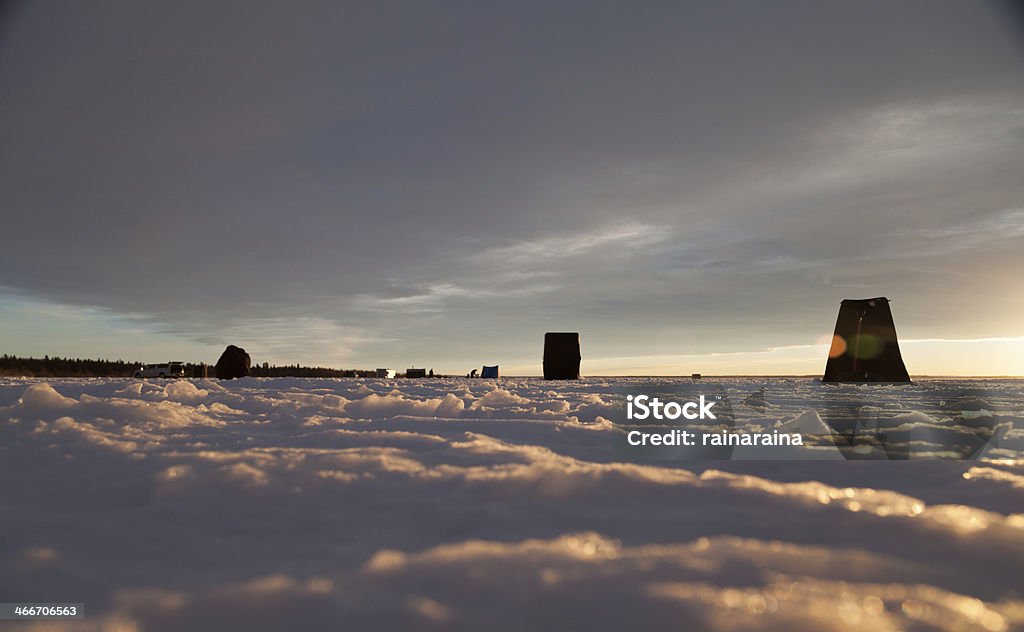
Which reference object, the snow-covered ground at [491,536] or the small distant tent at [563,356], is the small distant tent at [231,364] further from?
the snow-covered ground at [491,536]

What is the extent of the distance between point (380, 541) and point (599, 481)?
4.10 feet

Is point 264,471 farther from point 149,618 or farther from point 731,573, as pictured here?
point 731,573

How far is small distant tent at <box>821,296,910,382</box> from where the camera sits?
90.3ft

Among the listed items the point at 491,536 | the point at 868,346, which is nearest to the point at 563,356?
the point at 868,346

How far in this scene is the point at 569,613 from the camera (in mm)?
1627

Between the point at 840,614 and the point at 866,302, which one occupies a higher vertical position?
the point at 866,302

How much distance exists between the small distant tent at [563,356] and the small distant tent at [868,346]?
1198 centimetres

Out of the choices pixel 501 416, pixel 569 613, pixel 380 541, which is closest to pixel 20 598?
pixel 380 541

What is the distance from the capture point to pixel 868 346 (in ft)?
91.5

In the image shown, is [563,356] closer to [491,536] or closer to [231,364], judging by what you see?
[231,364]

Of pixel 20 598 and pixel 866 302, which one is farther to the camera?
pixel 866 302

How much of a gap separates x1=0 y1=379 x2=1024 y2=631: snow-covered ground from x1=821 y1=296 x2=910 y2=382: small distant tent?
26.9 m

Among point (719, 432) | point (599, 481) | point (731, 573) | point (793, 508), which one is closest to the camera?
A: point (731, 573)

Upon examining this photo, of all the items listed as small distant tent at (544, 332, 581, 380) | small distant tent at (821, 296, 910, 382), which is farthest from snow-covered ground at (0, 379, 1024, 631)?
small distant tent at (821, 296, 910, 382)
